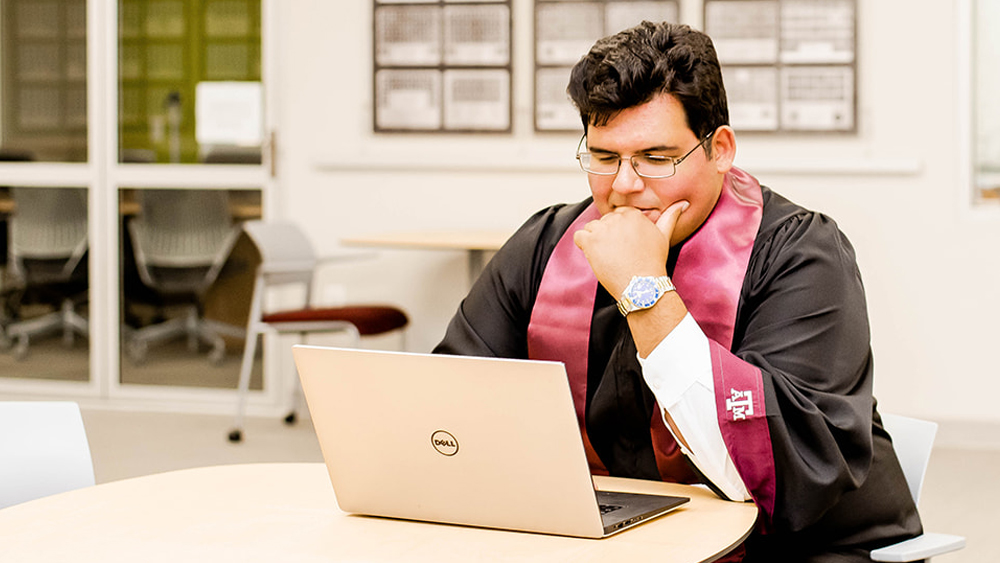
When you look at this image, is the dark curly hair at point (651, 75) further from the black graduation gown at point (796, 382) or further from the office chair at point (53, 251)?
the office chair at point (53, 251)

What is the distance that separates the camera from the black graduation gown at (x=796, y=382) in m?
1.39

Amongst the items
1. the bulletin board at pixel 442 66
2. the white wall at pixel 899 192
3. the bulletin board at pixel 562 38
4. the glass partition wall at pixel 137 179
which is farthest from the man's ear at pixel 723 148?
the glass partition wall at pixel 137 179

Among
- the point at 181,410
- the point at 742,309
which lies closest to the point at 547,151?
the point at 181,410

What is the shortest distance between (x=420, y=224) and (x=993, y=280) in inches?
96.8

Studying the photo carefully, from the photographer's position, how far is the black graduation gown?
139cm

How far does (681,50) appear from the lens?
154 cm

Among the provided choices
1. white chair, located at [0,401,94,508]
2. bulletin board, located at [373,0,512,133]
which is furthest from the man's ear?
bulletin board, located at [373,0,512,133]

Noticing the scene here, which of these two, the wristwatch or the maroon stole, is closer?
the wristwatch

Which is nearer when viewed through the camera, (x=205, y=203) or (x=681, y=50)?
(x=681, y=50)

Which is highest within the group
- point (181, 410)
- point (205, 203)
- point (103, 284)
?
point (205, 203)

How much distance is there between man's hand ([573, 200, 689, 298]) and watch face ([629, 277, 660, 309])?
0.02 metres

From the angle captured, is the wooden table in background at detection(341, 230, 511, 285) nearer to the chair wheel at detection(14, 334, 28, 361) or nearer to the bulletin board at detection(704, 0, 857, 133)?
the bulletin board at detection(704, 0, 857, 133)

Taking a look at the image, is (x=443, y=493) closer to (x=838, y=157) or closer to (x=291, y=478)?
(x=291, y=478)

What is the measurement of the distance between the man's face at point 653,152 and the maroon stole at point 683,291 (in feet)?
0.18
